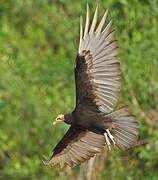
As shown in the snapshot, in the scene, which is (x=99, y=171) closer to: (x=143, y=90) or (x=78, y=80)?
(x=143, y=90)

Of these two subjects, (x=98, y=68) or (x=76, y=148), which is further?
(x=98, y=68)

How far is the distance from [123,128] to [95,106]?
0.37 meters

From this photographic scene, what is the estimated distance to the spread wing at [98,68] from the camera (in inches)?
381

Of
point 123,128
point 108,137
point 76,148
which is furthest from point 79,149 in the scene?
point 123,128

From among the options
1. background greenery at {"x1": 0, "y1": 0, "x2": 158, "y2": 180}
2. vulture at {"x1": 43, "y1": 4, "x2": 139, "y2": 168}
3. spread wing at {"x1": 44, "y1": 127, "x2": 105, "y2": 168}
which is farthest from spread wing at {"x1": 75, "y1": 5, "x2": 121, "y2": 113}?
background greenery at {"x1": 0, "y1": 0, "x2": 158, "y2": 180}

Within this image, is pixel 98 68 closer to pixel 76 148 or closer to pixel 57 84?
pixel 76 148

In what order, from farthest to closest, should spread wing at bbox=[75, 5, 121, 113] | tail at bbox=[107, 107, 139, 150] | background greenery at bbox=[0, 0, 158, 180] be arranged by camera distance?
background greenery at bbox=[0, 0, 158, 180] → spread wing at bbox=[75, 5, 121, 113] → tail at bbox=[107, 107, 139, 150]

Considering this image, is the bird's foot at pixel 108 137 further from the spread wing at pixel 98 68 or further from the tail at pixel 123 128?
the spread wing at pixel 98 68

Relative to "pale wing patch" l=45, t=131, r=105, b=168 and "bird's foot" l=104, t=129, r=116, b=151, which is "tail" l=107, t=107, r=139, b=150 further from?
"pale wing patch" l=45, t=131, r=105, b=168

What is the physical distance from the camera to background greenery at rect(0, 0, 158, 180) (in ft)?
37.5

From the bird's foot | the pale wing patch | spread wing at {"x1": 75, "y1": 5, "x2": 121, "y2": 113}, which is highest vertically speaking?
spread wing at {"x1": 75, "y1": 5, "x2": 121, "y2": 113}

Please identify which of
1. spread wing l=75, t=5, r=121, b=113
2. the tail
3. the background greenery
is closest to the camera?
the tail

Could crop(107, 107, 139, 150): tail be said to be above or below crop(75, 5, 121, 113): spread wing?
below

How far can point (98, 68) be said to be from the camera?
978cm
